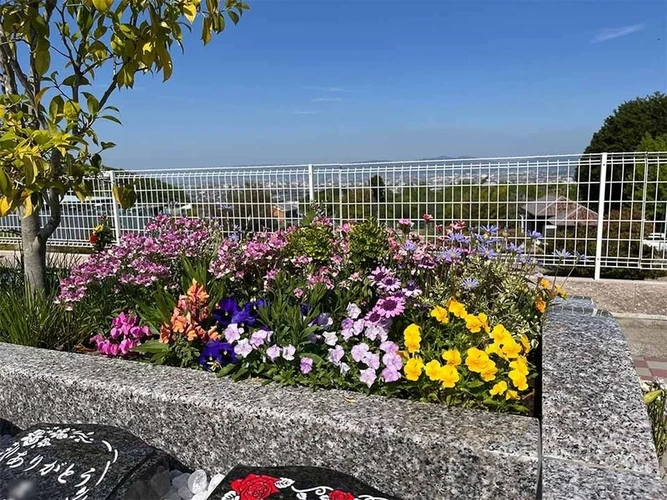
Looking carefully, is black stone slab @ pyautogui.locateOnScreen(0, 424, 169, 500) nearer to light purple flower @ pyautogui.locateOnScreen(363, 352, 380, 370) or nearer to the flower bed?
the flower bed

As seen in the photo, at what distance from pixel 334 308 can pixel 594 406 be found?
1.11 m

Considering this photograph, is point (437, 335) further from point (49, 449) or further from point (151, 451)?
point (49, 449)

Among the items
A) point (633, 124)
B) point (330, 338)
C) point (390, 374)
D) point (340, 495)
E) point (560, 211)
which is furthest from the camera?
point (633, 124)

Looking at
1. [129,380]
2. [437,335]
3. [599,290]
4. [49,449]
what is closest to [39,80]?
[129,380]

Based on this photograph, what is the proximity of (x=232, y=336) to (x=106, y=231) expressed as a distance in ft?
15.3

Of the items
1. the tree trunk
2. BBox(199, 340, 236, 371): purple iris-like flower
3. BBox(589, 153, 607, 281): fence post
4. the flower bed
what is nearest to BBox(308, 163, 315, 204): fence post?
BBox(589, 153, 607, 281): fence post

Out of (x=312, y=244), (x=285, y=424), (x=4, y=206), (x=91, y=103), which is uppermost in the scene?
(x=91, y=103)

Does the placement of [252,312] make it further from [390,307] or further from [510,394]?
[510,394]

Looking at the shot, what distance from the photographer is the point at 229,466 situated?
173cm

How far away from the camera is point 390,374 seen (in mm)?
1713

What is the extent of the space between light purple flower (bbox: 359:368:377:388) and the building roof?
501 centimetres

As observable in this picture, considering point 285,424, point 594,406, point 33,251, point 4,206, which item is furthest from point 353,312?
point 33,251

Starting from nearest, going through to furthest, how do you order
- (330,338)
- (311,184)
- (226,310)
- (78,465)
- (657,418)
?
(78,465) → (330,338) → (657,418) → (226,310) → (311,184)

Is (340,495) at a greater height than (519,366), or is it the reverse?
(519,366)
